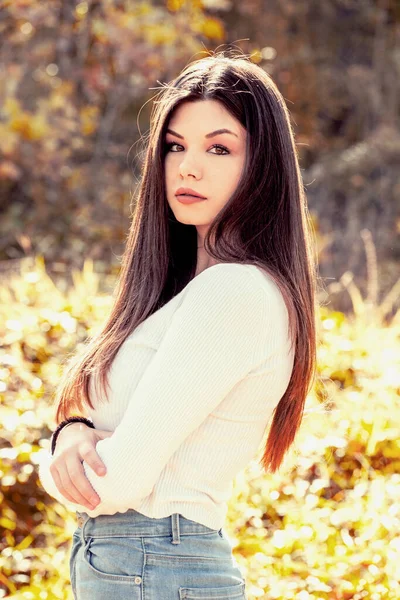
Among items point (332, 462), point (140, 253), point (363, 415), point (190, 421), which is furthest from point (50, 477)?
point (363, 415)

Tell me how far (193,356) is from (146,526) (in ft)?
1.16

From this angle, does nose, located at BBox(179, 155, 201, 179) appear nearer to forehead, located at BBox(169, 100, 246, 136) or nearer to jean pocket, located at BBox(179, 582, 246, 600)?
forehead, located at BBox(169, 100, 246, 136)

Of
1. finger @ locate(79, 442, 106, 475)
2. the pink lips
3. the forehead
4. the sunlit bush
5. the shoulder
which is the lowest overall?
the sunlit bush

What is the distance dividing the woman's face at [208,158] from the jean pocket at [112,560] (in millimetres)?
716

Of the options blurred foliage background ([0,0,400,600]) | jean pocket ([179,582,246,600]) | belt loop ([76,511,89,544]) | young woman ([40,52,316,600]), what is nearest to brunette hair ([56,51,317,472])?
young woman ([40,52,316,600])

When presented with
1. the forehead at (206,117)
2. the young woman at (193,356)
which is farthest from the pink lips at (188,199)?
the forehead at (206,117)

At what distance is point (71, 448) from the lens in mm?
1616

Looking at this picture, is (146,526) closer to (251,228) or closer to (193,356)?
(193,356)

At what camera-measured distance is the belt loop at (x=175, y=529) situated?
1536 mm

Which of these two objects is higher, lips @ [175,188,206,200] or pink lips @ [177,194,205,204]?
lips @ [175,188,206,200]

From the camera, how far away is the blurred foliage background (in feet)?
10.4

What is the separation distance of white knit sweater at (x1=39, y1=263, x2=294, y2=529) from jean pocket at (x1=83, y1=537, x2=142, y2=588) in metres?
0.06

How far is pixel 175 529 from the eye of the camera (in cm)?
154

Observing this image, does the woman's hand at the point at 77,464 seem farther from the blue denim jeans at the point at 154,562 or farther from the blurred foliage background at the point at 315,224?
the blurred foliage background at the point at 315,224
